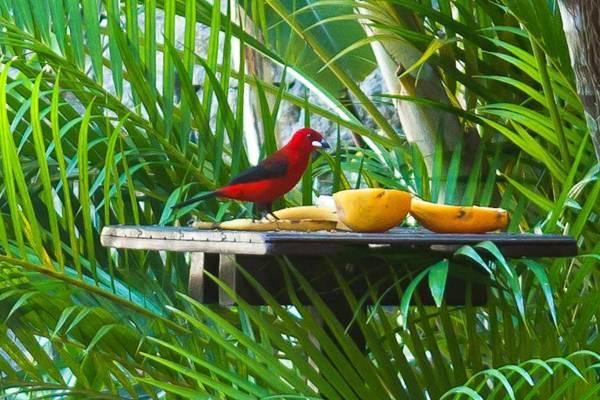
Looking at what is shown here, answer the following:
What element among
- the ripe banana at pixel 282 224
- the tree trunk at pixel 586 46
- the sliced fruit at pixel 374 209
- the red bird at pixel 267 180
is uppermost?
the tree trunk at pixel 586 46

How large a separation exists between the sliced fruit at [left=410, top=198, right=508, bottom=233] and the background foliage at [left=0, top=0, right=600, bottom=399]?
0.15ft

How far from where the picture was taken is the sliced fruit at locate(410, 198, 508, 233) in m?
1.27

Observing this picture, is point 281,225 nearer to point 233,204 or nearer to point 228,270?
point 228,270

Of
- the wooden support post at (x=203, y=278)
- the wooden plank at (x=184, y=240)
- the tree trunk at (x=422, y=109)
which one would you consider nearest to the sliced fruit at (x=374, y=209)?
the wooden plank at (x=184, y=240)

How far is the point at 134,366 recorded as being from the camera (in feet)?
5.07

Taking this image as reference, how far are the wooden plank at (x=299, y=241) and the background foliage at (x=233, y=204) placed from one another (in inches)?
1.2

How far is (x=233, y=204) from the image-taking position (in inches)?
70.1

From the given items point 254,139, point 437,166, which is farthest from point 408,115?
point 254,139

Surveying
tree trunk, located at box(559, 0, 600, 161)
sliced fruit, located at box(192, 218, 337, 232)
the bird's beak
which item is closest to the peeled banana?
sliced fruit, located at box(192, 218, 337, 232)

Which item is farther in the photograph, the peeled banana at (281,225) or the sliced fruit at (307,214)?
the sliced fruit at (307,214)

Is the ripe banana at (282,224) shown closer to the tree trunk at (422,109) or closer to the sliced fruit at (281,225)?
the sliced fruit at (281,225)

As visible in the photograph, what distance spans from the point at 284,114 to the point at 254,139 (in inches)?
73.6

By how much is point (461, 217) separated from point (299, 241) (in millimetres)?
270

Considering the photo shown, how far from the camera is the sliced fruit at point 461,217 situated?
1266mm
